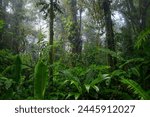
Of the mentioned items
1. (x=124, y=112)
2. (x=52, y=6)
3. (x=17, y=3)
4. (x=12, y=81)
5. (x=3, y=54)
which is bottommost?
(x=124, y=112)

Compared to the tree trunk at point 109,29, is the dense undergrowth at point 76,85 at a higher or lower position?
lower

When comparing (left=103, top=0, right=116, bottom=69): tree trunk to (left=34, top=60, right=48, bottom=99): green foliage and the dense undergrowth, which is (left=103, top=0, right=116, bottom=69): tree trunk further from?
(left=34, top=60, right=48, bottom=99): green foliage

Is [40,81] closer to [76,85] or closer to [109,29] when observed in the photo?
[76,85]

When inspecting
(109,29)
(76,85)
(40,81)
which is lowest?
(76,85)

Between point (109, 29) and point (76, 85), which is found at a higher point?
→ point (109, 29)

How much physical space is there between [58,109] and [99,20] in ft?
29.7

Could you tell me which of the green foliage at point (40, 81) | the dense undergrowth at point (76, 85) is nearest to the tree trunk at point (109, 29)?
the dense undergrowth at point (76, 85)

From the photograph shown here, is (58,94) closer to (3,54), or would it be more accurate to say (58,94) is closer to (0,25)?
(0,25)

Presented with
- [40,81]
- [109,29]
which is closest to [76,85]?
[40,81]

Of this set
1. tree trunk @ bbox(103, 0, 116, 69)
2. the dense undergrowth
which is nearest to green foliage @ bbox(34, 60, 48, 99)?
the dense undergrowth

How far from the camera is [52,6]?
8305 millimetres

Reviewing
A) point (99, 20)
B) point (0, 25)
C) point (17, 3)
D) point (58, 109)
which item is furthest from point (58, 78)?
point (17, 3)

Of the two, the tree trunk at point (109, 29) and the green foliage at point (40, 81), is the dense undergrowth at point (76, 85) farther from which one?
the tree trunk at point (109, 29)

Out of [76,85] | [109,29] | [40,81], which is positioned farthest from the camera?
[109,29]
